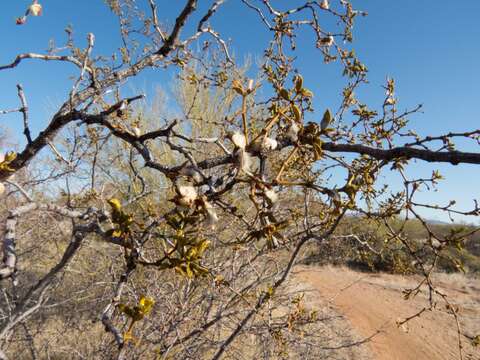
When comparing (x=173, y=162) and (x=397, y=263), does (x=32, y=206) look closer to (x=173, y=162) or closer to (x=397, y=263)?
(x=397, y=263)

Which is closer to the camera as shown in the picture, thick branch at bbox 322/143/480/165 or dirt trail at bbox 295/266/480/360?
thick branch at bbox 322/143/480/165

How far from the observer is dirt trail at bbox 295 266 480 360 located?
22.5 feet

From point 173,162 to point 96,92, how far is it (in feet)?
18.9

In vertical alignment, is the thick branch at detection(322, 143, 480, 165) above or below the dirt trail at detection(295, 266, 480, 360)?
above

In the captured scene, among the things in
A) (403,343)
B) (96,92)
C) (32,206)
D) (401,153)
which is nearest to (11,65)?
(96,92)

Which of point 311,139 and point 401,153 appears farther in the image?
point 401,153

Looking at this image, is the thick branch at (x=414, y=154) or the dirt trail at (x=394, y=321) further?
the dirt trail at (x=394, y=321)

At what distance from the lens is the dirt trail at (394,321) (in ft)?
22.5

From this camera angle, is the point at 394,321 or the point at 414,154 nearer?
the point at 414,154

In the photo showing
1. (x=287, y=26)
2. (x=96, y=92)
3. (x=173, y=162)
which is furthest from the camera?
(x=173, y=162)

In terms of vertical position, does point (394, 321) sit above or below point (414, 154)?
→ below

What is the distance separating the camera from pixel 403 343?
7188 mm

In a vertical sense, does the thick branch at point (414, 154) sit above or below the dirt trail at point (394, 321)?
above

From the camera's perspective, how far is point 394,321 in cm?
858
